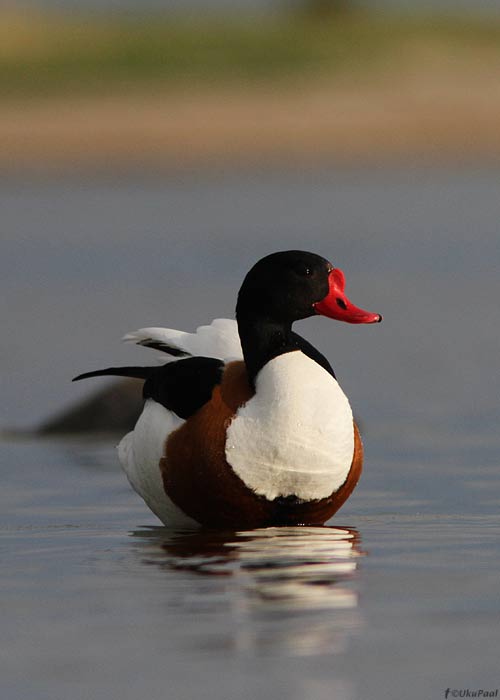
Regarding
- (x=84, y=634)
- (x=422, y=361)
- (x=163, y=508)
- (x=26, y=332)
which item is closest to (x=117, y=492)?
(x=163, y=508)

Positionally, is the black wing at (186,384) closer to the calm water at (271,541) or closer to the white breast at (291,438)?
the white breast at (291,438)

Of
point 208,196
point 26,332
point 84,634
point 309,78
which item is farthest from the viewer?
point 309,78

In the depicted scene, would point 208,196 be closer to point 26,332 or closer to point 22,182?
point 22,182

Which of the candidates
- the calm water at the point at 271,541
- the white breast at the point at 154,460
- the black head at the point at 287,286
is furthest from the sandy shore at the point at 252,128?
the black head at the point at 287,286

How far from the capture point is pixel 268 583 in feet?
19.3

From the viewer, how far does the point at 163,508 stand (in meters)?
7.03

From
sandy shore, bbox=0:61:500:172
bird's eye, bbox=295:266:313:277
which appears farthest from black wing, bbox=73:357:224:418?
sandy shore, bbox=0:61:500:172

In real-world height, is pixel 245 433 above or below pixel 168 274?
below

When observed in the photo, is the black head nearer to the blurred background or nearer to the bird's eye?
the bird's eye

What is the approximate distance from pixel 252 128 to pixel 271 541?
33.5m

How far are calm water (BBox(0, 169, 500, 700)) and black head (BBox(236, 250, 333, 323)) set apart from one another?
85cm

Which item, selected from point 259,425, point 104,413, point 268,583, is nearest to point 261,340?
point 259,425

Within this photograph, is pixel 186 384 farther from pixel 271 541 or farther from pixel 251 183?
pixel 251 183

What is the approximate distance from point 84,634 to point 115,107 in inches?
1532
